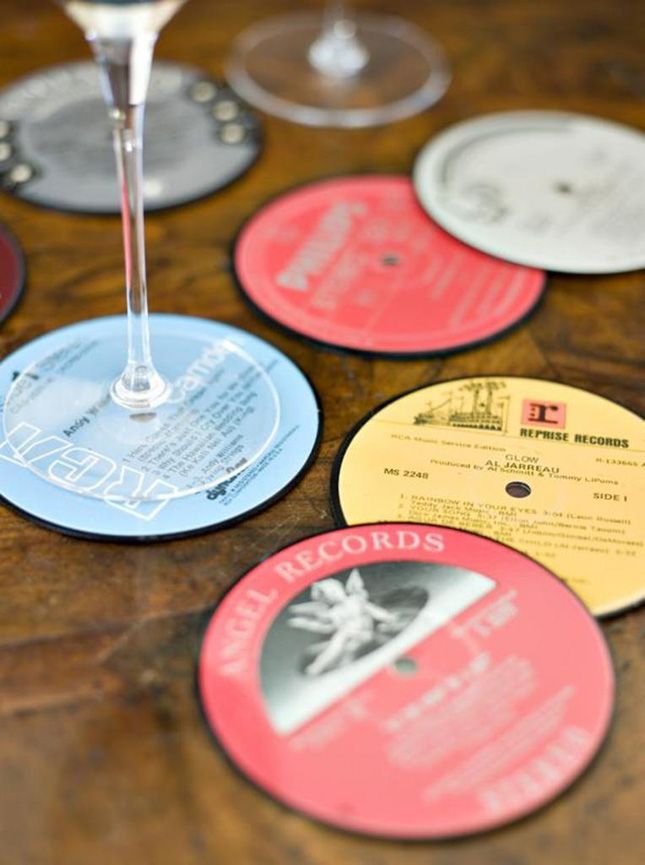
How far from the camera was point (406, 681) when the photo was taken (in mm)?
523

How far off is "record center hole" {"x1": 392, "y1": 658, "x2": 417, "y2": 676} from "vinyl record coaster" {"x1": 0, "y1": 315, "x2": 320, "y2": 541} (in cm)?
12

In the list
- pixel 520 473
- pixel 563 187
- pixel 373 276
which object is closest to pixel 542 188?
pixel 563 187

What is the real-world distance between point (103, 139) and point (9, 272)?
159 mm

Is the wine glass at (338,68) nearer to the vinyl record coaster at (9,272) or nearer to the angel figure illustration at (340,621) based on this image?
the vinyl record coaster at (9,272)

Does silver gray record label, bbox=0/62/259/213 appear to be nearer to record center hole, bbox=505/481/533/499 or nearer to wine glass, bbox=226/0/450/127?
wine glass, bbox=226/0/450/127

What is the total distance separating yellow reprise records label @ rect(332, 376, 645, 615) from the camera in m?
0.59

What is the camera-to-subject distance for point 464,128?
90 cm

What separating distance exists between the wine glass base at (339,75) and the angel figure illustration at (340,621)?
0.48 m

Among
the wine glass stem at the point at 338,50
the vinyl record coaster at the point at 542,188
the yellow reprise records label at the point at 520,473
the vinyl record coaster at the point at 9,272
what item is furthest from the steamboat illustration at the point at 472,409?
the wine glass stem at the point at 338,50

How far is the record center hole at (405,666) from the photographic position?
1.73 feet

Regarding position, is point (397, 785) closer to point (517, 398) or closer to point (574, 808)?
point (574, 808)

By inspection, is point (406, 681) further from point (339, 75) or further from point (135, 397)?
point (339, 75)

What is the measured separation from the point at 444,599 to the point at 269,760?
0.38 ft

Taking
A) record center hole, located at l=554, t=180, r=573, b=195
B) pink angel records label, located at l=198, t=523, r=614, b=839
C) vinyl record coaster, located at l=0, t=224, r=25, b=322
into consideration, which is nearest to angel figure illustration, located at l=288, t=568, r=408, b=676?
pink angel records label, located at l=198, t=523, r=614, b=839
